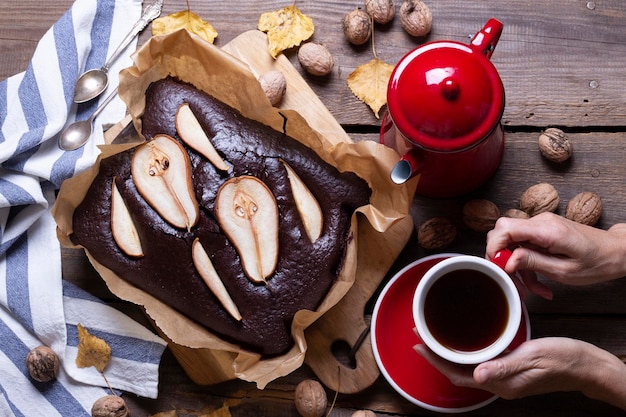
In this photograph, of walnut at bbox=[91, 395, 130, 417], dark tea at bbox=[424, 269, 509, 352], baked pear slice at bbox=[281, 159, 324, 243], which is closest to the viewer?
dark tea at bbox=[424, 269, 509, 352]

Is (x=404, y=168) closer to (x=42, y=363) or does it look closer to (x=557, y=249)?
(x=557, y=249)

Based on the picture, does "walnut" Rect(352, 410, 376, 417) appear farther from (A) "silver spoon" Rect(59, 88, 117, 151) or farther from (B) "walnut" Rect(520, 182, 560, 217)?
(A) "silver spoon" Rect(59, 88, 117, 151)

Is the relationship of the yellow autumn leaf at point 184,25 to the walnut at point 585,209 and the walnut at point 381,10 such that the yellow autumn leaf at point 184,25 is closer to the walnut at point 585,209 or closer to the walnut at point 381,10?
the walnut at point 381,10

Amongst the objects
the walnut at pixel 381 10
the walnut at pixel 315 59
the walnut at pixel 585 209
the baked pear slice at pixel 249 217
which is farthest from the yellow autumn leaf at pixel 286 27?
the walnut at pixel 585 209

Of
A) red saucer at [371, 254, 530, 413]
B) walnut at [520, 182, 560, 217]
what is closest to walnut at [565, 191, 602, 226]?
walnut at [520, 182, 560, 217]

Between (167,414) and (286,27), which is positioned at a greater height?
(286,27)

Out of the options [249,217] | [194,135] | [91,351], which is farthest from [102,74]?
[91,351]

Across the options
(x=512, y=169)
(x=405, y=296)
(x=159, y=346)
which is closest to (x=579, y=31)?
(x=512, y=169)
